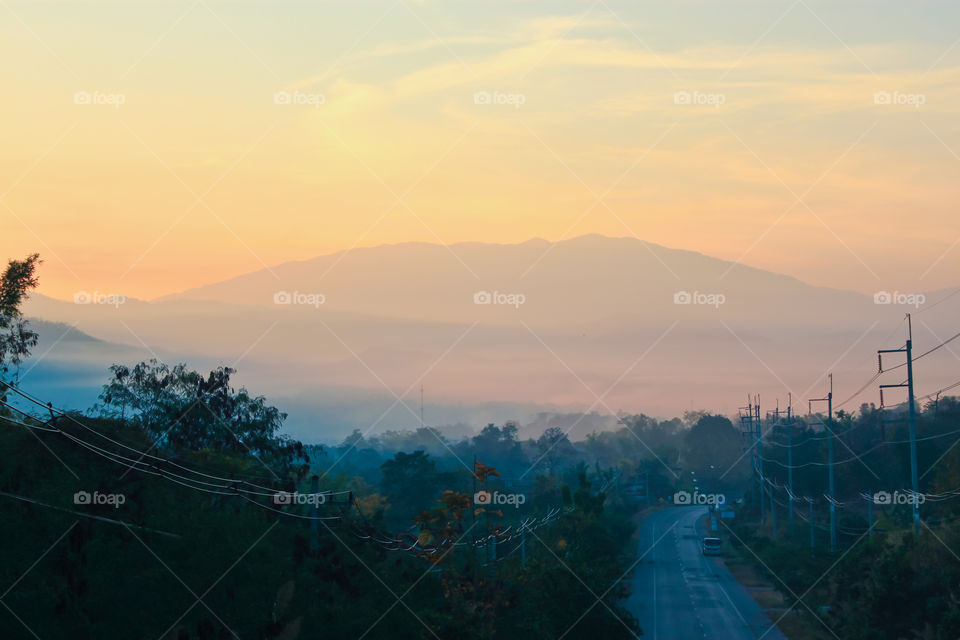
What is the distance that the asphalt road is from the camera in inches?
2269

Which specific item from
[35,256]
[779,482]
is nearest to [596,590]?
[35,256]

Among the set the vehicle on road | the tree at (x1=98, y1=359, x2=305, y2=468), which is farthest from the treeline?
the tree at (x1=98, y1=359, x2=305, y2=468)

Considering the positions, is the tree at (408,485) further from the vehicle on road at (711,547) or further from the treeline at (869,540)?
the treeline at (869,540)

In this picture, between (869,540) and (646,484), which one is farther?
(646,484)

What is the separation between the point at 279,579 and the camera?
3369 cm

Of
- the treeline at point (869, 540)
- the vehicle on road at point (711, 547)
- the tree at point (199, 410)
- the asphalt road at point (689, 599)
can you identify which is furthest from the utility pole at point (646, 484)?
the tree at point (199, 410)

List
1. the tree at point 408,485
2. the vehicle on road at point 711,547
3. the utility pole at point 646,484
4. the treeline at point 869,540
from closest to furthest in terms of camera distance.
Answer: the treeline at point 869,540 < the vehicle on road at point 711,547 < the tree at point 408,485 < the utility pole at point 646,484

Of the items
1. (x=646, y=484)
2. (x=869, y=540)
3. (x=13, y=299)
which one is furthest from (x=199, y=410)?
(x=646, y=484)

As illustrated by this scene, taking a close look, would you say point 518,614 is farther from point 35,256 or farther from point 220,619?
point 35,256

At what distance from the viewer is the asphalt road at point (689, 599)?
57625mm

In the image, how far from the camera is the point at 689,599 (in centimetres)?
7044

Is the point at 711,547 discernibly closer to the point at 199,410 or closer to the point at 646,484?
the point at 199,410

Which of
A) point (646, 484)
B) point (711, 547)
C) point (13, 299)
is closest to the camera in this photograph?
point (13, 299)

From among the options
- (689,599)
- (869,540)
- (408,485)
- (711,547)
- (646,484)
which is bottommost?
(689,599)
